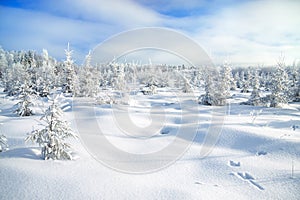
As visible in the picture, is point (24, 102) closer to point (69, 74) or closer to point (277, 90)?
point (69, 74)

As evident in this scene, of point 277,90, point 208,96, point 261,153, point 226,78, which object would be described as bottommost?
point 261,153

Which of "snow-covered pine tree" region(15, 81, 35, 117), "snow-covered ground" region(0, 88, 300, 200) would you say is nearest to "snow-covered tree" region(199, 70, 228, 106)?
"snow-covered ground" region(0, 88, 300, 200)

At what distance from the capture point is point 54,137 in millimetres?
6336

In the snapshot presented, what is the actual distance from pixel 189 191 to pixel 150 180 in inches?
43.0

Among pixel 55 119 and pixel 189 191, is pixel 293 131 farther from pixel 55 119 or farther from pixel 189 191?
pixel 55 119

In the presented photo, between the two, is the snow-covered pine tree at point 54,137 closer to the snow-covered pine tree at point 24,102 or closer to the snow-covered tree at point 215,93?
the snow-covered pine tree at point 24,102

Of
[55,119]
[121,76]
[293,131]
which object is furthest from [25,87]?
[121,76]

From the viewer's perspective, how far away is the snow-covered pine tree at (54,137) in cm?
626

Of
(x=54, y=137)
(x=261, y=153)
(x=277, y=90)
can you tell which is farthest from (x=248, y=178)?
(x=277, y=90)

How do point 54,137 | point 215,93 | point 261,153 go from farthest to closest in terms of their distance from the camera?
point 215,93, point 261,153, point 54,137

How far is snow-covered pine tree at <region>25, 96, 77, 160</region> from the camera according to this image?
6.26 meters

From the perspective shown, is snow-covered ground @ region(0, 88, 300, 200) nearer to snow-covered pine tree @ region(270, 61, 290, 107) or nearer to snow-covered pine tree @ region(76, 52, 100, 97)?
snow-covered pine tree @ region(270, 61, 290, 107)

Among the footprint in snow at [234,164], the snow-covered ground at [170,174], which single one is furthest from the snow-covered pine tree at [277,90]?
the footprint in snow at [234,164]

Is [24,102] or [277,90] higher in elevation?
[277,90]
